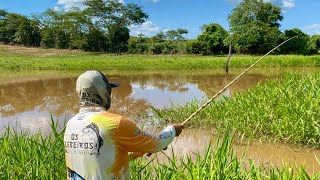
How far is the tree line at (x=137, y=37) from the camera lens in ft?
119

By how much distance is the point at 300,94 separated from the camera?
6.59 meters

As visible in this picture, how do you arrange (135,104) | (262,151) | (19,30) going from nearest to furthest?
(262,151), (135,104), (19,30)

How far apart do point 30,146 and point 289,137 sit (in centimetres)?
386

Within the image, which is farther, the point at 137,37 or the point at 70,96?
the point at 137,37

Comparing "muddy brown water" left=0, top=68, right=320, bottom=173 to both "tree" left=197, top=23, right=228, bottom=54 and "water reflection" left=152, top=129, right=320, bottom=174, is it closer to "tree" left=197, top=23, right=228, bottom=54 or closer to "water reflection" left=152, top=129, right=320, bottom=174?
"water reflection" left=152, top=129, right=320, bottom=174

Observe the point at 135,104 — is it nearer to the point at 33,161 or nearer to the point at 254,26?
the point at 33,161

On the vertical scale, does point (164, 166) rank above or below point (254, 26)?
below

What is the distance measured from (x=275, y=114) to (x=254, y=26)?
31980mm

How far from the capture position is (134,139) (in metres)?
2.04

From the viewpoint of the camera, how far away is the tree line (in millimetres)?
36312

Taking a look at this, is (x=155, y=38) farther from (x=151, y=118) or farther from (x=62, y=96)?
(x=151, y=118)

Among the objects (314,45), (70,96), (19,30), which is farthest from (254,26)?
(19,30)

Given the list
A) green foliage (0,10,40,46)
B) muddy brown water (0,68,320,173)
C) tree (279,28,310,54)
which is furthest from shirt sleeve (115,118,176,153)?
green foliage (0,10,40,46)

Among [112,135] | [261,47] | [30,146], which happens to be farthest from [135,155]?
[261,47]
